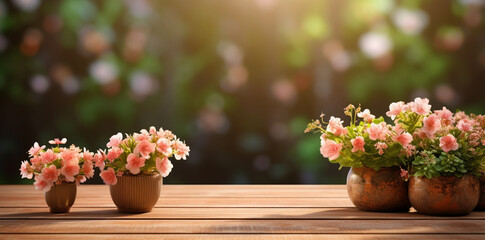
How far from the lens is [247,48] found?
11.2ft

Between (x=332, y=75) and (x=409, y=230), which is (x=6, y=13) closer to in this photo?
(x=332, y=75)

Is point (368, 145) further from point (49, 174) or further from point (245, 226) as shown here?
point (49, 174)

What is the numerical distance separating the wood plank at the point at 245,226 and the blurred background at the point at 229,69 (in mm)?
1715

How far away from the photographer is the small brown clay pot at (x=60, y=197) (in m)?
1.86

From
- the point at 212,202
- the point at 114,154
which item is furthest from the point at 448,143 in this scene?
the point at 114,154

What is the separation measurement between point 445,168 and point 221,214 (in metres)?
0.78

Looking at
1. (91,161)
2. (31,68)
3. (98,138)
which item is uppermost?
(31,68)

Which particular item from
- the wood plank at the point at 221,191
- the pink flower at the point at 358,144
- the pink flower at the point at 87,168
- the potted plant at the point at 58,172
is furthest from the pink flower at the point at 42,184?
the pink flower at the point at 358,144

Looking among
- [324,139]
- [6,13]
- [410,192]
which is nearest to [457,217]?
[410,192]

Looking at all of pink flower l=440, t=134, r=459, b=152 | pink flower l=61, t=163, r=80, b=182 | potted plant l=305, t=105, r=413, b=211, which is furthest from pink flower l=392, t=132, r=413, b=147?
pink flower l=61, t=163, r=80, b=182

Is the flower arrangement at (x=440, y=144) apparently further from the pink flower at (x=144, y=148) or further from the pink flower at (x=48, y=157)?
the pink flower at (x=48, y=157)

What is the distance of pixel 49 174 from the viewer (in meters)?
1.83

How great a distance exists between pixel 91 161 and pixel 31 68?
180 centimetres

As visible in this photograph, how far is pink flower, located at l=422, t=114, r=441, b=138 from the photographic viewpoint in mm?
1834
